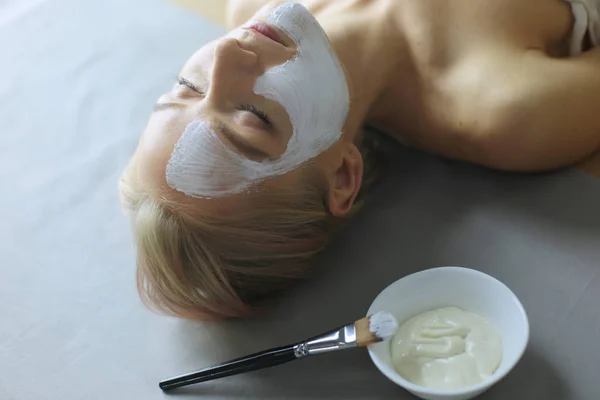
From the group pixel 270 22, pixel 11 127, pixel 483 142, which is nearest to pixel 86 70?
pixel 11 127

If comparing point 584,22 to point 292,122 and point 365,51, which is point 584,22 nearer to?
point 365,51

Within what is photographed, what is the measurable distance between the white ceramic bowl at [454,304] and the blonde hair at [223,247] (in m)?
0.14

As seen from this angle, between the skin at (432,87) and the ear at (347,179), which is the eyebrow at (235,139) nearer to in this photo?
the skin at (432,87)

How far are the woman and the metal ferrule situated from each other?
0.36 feet

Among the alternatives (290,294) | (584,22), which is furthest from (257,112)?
(584,22)

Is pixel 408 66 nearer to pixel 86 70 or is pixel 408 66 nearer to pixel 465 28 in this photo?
pixel 465 28

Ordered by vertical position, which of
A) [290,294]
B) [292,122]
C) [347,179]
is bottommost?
[290,294]

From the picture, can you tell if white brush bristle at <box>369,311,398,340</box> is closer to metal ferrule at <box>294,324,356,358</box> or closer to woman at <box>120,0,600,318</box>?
metal ferrule at <box>294,324,356,358</box>

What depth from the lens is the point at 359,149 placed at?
931mm

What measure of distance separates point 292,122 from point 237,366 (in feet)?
0.94

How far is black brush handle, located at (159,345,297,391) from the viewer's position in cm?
75

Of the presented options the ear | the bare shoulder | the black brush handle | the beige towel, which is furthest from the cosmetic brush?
the beige towel

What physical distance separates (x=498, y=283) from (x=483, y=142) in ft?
0.68

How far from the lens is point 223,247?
2.54ft
